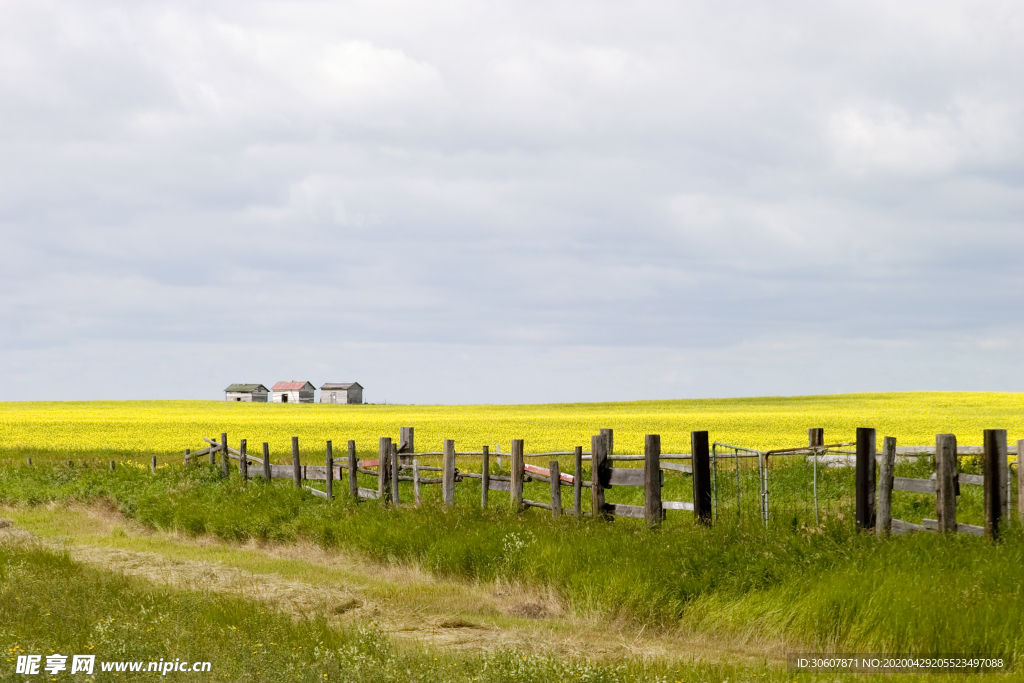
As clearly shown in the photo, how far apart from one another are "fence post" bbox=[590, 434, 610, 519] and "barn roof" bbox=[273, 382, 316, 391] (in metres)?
130

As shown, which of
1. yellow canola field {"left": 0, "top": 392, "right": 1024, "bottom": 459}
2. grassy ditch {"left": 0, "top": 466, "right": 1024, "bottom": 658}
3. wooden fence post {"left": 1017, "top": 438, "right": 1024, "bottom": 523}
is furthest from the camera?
yellow canola field {"left": 0, "top": 392, "right": 1024, "bottom": 459}

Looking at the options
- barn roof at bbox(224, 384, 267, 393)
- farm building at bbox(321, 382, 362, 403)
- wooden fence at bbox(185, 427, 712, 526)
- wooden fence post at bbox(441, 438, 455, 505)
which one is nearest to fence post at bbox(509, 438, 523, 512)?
wooden fence at bbox(185, 427, 712, 526)

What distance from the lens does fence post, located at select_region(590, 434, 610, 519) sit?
16125 mm

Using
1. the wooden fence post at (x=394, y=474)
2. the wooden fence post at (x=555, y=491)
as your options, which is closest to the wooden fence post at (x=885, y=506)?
the wooden fence post at (x=555, y=491)

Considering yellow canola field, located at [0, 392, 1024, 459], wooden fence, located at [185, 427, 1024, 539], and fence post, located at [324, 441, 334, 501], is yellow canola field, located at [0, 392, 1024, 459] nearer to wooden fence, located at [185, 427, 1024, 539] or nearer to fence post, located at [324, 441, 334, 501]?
fence post, located at [324, 441, 334, 501]

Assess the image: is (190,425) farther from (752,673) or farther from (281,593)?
(752,673)

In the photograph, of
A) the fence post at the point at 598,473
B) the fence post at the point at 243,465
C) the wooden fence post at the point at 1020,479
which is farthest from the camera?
the fence post at the point at 243,465

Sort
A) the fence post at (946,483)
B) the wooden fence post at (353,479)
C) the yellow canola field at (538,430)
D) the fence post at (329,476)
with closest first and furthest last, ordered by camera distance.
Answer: the fence post at (946,483) → the wooden fence post at (353,479) → the fence post at (329,476) → the yellow canola field at (538,430)

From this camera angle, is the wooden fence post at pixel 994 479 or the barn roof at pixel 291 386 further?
the barn roof at pixel 291 386

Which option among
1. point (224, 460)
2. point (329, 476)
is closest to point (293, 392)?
point (224, 460)

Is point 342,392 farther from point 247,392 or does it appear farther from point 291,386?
point 247,392

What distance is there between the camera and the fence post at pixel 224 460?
92.5 feet

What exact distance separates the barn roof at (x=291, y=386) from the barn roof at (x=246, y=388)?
2264 mm

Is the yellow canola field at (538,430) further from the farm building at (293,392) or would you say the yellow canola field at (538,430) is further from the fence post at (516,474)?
the farm building at (293,392)
